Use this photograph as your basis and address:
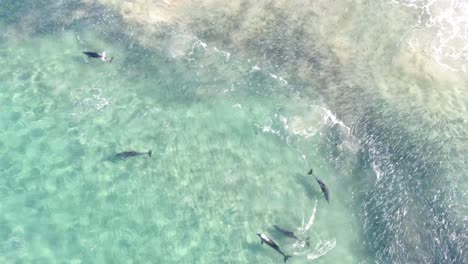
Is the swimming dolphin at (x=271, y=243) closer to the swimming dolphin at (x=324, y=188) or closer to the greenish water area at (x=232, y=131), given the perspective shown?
the greenish water area at (x=232, y=131)

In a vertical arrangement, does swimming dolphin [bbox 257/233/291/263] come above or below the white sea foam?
below

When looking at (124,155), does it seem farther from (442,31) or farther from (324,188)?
(442,31)

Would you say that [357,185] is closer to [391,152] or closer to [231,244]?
[391,152]

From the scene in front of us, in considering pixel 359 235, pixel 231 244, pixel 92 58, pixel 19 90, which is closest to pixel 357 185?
pixel 359 235

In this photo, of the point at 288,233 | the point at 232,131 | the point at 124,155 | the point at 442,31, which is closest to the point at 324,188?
the point at 288,233

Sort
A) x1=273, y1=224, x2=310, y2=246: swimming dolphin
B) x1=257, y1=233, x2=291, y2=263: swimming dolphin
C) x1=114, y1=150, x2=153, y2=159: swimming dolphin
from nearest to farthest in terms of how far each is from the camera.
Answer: x1=257, y1=233, x2=291, y2=263: swimming dolphin < x1=273, y1=224, x2=310, y2=246: swimming dolphin < x1=114, y1=150, x2=153, y2=159: swimming dolphin

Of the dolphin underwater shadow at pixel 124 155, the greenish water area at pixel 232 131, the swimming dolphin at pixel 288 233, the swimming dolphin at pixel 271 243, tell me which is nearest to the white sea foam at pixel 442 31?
the greenish water area at pixel 232 131

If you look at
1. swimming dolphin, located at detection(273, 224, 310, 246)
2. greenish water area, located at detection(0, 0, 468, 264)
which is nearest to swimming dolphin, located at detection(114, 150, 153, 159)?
greenish water area, located at detection(0, 0, 468, 264)

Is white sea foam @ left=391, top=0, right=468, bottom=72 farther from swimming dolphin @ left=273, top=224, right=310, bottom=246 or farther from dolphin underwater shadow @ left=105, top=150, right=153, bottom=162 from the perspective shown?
dolphin underwater shadow @ left=105, top=150, right=153, bottom=162
